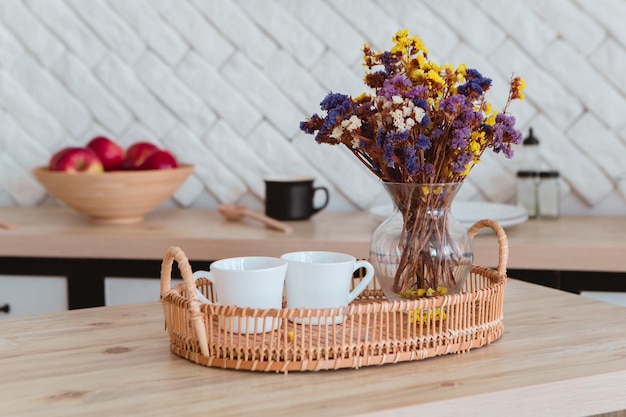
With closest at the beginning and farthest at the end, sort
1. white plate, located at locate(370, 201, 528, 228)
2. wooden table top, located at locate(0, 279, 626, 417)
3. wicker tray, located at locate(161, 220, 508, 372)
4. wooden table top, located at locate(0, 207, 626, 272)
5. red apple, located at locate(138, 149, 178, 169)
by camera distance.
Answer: wooden table top, located at locate(0, 279, 626, 417)
wicker tray, located at locate(161, 220, 508, 372)
wooden table top, located at locate(0, 207, 626, 272)
white plate, located at locate(370, 201, 528, 228)
red apple, located at locate(138, 149, 178, 169)

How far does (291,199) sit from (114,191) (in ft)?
1.42

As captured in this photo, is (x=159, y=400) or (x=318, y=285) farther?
(x=318, y=285)

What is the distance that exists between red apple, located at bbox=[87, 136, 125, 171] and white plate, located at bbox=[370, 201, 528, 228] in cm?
67

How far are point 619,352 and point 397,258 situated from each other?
289mm

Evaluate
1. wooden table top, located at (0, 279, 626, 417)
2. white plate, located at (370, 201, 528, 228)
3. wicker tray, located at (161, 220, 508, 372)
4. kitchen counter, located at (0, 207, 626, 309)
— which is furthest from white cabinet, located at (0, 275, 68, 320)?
wicker tray, located at (161, 220, 508, 372)

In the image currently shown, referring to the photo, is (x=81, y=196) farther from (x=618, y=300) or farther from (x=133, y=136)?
(x=618, y=300)

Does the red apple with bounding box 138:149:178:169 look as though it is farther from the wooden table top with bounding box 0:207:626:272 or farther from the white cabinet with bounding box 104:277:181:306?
the white cabinet with bounding box 104:277:181:306

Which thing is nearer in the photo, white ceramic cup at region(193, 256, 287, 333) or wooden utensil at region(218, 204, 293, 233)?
white ceramic cup at region(193, 256, 287, 333)

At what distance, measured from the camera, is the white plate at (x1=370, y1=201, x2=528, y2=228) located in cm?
199

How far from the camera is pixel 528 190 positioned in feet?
7.52

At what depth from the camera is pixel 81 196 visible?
2.16 meters

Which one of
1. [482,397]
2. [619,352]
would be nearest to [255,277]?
[482,397]

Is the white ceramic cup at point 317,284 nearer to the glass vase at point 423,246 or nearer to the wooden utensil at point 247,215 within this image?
the glass vase at point 423,246

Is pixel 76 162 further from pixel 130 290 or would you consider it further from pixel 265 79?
pixel 265 79
